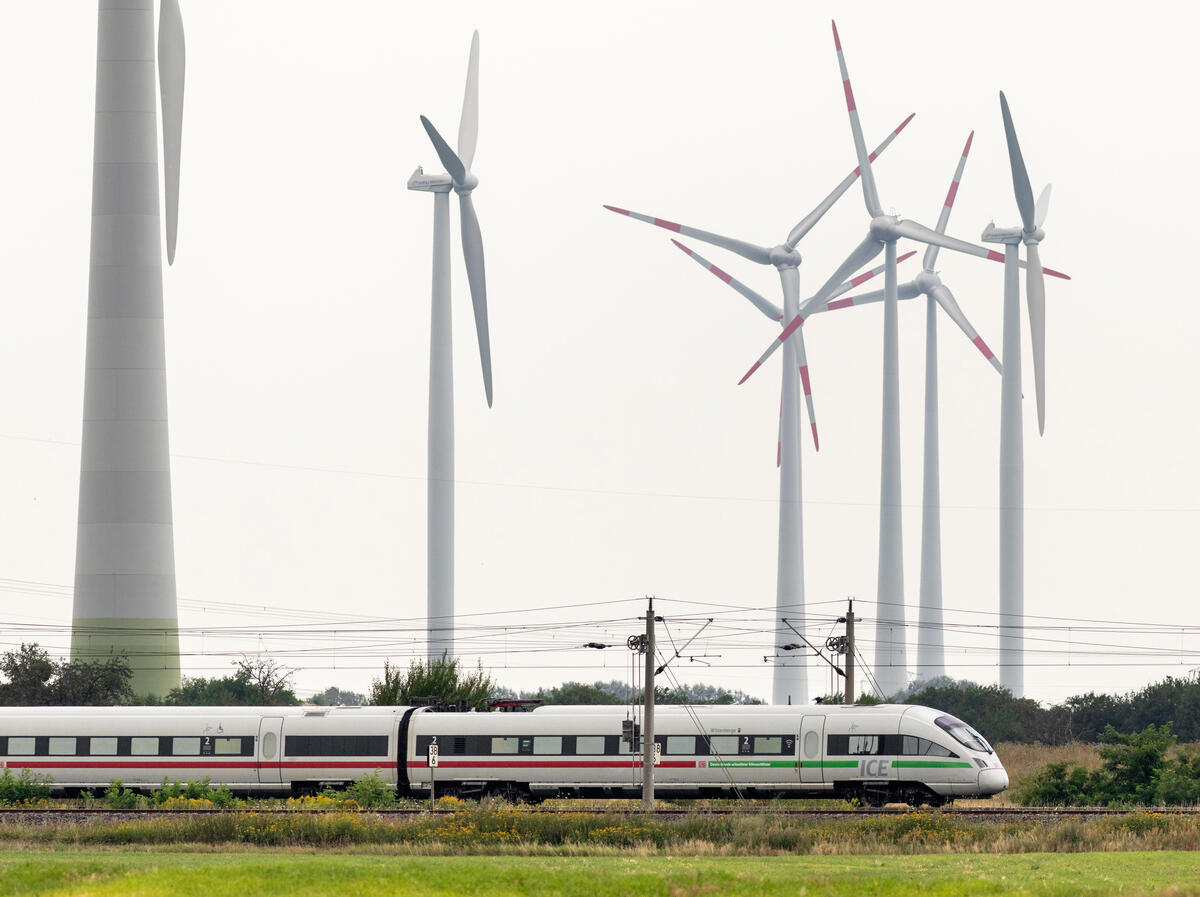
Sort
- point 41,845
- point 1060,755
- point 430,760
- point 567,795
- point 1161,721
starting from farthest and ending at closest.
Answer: point 1161,721 < point 1060,755 < point 567,795 < point 430,760 < point 41,845

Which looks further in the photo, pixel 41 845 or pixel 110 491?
pixel 110 491

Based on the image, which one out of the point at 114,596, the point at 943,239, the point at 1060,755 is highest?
the point at 943,239

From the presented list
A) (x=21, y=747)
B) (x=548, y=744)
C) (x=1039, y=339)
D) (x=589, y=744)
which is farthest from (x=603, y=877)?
(x=1039, y=339)

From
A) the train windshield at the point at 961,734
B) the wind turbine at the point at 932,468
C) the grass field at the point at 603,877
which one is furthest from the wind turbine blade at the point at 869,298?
the grass field at the point at 603,877

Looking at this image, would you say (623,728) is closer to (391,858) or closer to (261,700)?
(391,858)

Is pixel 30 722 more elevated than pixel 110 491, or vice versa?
pixel 110 491

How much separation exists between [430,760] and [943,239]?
81.9 meters

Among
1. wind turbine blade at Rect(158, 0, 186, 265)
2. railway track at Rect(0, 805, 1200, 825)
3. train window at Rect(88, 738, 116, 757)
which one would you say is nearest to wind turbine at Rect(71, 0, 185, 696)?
wind turbine blade at Rect(158, 0, 186, 265)

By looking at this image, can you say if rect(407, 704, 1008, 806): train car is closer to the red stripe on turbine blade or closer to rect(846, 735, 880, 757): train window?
rect(846, 735, 880, 757): train window

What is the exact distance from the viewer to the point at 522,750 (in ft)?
218

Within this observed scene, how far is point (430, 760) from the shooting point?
202 feet

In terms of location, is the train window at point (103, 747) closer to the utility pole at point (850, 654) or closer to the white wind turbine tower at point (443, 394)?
the utility pole at point (850, 654)

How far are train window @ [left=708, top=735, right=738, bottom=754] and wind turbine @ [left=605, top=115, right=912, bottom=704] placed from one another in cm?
7111

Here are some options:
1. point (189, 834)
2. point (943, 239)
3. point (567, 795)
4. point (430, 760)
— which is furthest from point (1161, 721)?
point (189, 834)
